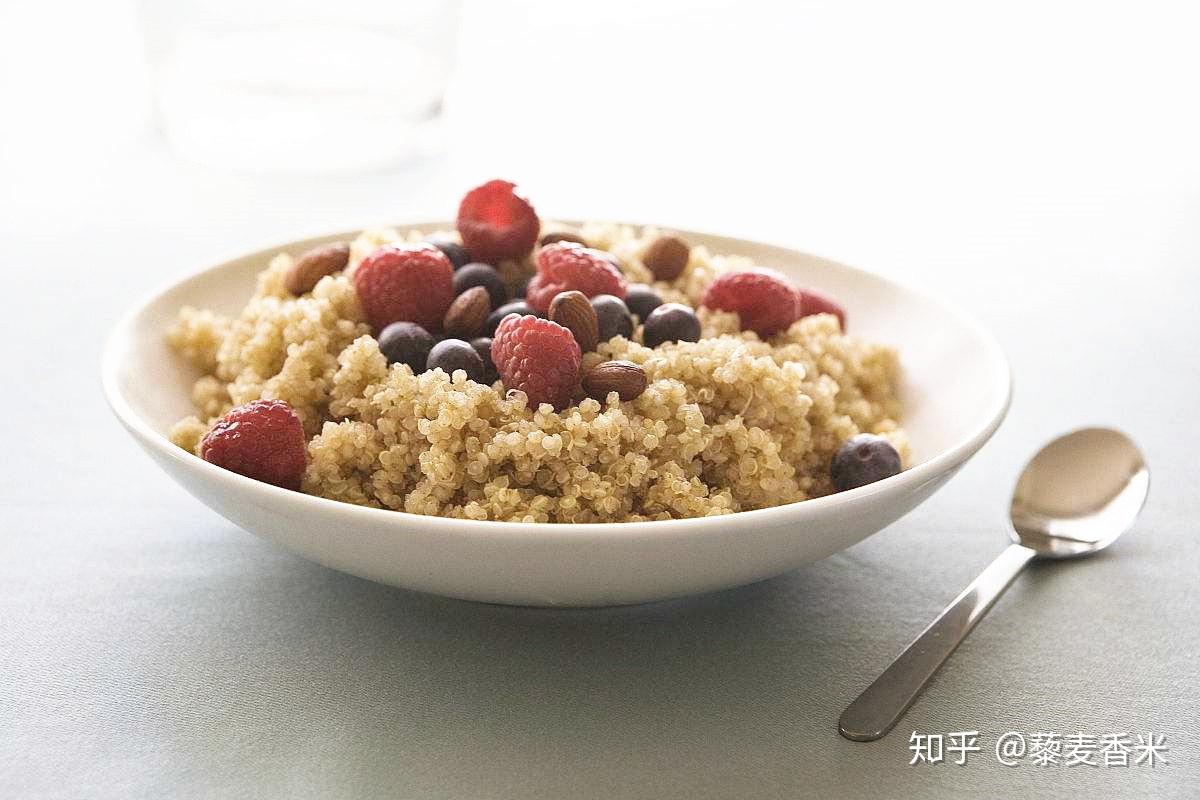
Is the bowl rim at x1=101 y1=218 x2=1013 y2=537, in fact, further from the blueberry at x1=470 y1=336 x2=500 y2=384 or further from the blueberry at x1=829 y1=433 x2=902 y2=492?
the blueberry at x1=470 y1=336 x2=500 y2=384

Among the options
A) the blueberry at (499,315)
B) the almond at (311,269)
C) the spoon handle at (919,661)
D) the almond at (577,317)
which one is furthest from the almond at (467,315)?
the spoon handle at (919,661)

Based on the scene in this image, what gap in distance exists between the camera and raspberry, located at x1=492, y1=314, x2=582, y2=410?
138cm

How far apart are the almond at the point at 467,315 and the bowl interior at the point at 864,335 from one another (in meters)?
0.37

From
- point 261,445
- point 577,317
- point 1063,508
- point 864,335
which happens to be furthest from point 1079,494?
point 261,445

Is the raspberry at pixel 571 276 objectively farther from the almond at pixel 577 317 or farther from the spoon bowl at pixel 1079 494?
the spoon bowl at pixel 1079 494

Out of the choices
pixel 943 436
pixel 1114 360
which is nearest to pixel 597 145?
pixel 1114 360

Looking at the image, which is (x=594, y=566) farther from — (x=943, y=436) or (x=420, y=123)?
(x=420, y=123)

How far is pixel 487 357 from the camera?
59.0 inches

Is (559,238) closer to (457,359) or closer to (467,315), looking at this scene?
(467,315)

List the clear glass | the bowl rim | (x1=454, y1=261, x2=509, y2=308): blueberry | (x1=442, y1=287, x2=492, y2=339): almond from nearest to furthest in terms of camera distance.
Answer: the bowl rim < (x1=442, y1=287, x2=492, y2=339): almond < (x1=454, y1=261, x2=509, y2=308): blueberry < the clear glass

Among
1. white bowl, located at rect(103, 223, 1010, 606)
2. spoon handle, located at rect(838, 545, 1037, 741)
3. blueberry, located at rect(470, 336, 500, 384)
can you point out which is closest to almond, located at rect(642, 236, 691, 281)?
blueberry, located at rect(470, 336, 500, 384)

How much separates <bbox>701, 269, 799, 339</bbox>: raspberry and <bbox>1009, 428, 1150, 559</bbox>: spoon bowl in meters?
0.38

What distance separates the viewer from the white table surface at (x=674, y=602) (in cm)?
122

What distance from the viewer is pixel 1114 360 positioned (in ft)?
7.40
